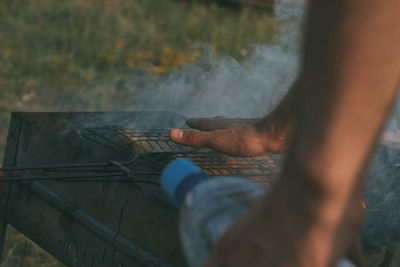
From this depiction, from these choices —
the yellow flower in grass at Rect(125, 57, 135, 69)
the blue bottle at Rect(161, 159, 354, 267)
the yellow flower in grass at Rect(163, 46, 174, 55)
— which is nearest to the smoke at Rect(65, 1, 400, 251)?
the blue bottle at Rect(161, 159, 354, 267)

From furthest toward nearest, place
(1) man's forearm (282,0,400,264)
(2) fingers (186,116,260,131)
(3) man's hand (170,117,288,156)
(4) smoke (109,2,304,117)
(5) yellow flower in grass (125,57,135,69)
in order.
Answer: (5) yellow flower in grass (125,57,135,69)
(4) smoke (109,2,304,117)
(2) fingers (186,116,260,131)
(3) man's hand (170,117,288,156)
(1) man's forearm (282,0,400,264)

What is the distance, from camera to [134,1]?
866 cm

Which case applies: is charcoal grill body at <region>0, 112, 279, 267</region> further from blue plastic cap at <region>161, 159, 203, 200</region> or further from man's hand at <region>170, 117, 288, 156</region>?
blue plastic cap at <region>161, 159, 203, 200</region>

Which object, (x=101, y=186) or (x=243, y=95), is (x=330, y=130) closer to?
(x=101, y=186)

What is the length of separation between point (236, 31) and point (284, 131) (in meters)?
6.66

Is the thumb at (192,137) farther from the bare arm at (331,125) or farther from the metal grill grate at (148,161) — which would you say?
the bare arm at (331,125)

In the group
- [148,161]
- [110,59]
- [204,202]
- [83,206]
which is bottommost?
[110,59]

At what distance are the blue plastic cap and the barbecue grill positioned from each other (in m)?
0.57

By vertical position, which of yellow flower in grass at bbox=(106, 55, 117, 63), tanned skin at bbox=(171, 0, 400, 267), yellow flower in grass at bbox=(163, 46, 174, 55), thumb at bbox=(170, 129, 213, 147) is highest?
tanned skin at bbox=(171, 0, 400, 267)

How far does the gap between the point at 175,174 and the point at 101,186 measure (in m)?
0.92

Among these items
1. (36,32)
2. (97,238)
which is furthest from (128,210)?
(36,32)

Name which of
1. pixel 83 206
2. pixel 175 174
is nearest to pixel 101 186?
pixel 83 206

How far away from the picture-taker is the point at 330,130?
2.52 ft

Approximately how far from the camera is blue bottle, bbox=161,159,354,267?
1001 mm
